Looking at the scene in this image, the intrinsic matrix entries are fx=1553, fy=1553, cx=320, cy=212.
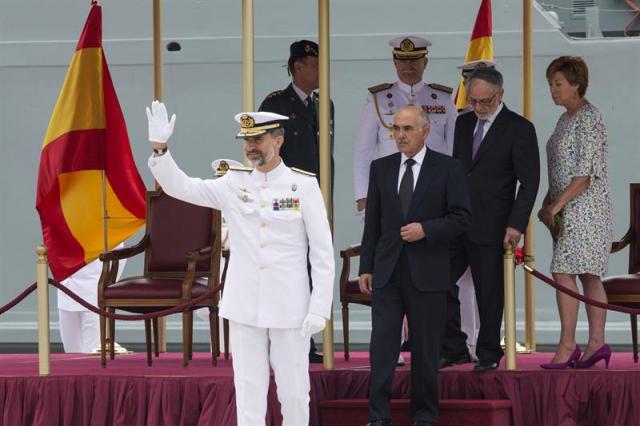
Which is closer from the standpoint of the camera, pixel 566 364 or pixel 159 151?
pixel 159 151

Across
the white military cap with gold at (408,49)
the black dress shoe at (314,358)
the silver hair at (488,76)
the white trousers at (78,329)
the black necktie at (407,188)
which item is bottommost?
the white trousers at (78,329)

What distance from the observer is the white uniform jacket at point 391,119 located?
790 cm

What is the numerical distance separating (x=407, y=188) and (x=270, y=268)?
76cm

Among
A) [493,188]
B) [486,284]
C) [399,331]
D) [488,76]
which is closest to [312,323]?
[399,331]

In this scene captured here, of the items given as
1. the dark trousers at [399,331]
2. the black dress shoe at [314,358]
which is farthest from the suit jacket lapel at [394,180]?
the black dress shoe at [314,358]

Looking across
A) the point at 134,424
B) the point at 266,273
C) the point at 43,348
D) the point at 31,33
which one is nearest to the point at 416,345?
the point at 266,273

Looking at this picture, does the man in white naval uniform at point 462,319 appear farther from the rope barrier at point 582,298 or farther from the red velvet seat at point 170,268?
the red velvet seat at point 170,268

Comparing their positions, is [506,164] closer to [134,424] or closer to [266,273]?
[266,273]

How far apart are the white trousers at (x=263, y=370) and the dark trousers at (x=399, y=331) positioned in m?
0.43

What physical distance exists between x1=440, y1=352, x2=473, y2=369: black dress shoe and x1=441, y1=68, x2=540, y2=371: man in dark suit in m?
0.20

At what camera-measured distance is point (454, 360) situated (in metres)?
7.64

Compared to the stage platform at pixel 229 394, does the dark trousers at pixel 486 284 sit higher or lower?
higher

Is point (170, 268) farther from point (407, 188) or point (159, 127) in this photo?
point (159, 127)

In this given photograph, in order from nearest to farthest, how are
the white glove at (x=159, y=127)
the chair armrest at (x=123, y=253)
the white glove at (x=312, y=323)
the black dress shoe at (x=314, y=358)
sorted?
the white glove at (x=159, y=127)
the white glove at (x=312, y=323)
the black dress shoe at (x=314, y=358)
the chair armrest at (x=123, y=253)
